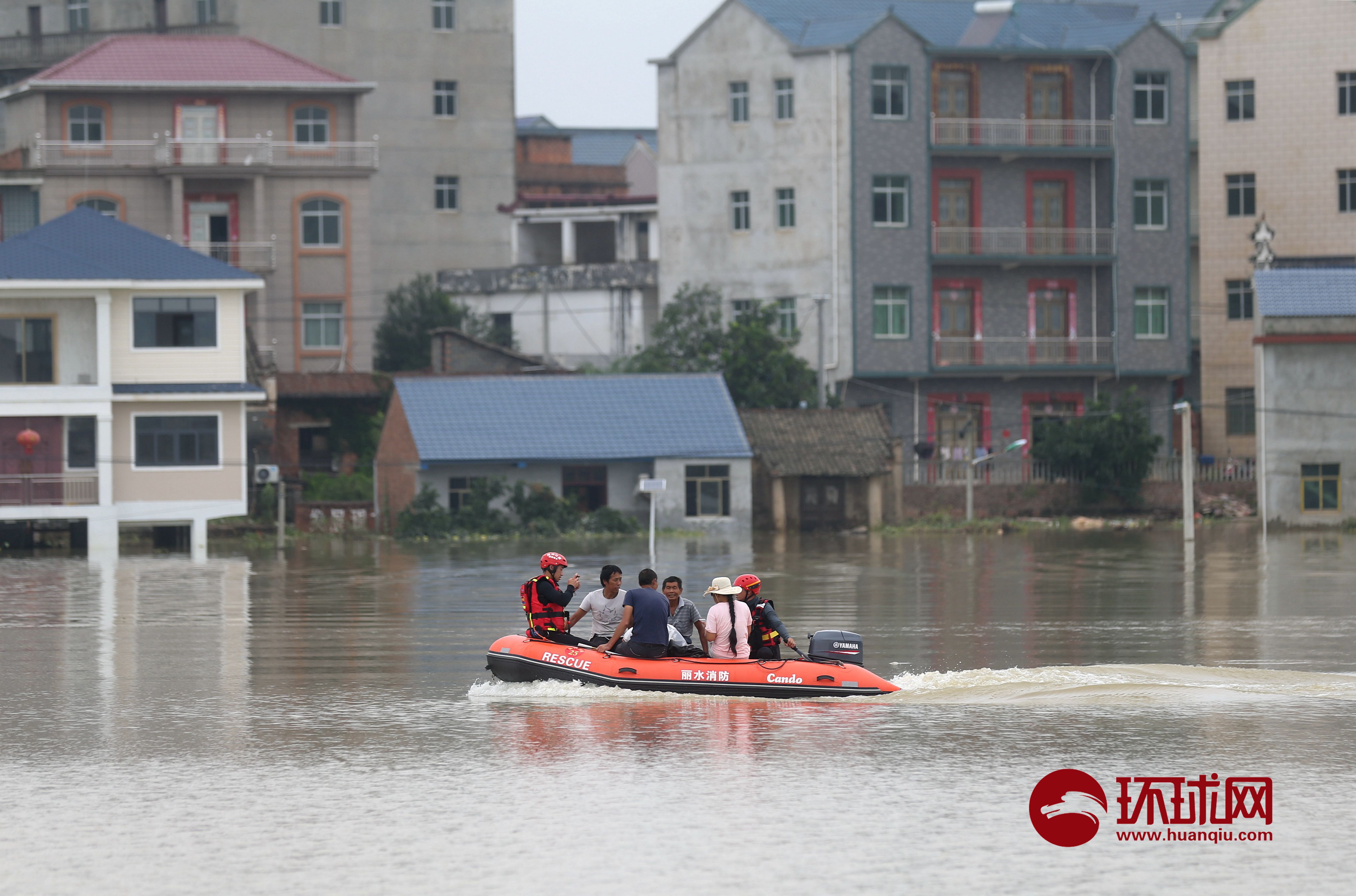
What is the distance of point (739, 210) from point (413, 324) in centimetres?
1264

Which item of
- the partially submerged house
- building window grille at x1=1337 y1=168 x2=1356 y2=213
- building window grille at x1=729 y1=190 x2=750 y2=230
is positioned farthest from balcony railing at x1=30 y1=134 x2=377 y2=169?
building window grille at x1=1337 y1=168 x2=1356 y2=213

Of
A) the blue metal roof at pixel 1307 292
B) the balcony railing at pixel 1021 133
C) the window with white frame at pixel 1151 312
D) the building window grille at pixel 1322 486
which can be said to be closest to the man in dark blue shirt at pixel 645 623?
the blue metal roof at pixel 1307 292

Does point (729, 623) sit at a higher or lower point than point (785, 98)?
lower

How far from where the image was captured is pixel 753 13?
6481 centimetres

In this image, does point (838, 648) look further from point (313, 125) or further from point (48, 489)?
point (313, 125)

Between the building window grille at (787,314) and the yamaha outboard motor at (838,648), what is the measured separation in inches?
1669

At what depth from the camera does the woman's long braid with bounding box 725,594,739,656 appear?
22.3 m

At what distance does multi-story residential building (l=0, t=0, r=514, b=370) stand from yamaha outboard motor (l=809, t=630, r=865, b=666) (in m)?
52.1

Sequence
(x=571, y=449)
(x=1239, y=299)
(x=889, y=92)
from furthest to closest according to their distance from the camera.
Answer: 1. (x=1239, y=299)
2. (x=889, y=92)
3. (x=571, y=449)

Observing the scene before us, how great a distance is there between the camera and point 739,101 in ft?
214

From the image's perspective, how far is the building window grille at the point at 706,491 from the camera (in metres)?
57.8

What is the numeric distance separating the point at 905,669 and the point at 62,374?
3191 cm

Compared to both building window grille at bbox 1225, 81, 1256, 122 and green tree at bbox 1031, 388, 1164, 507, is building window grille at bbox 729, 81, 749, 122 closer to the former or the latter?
green tree at bbox 1031, 388, 1164, 507

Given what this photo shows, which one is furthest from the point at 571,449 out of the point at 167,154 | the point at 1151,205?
the point at 1151,205
